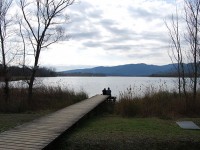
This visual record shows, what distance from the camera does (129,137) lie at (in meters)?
8.05

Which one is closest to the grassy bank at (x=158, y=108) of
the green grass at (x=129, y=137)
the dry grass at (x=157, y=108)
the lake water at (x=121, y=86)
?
the dry grass at (x=157, y=108)

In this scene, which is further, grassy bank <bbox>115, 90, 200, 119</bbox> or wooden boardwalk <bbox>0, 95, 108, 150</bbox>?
grassy bank <bbox>115, 90, 200, 119</bbox>

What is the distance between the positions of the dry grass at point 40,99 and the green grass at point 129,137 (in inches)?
191

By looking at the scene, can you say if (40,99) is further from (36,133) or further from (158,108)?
(36,133)

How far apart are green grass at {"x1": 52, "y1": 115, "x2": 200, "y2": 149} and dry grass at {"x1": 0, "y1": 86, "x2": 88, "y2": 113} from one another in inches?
191

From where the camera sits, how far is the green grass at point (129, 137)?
24.7 feet

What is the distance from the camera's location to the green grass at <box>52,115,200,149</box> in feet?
24.7

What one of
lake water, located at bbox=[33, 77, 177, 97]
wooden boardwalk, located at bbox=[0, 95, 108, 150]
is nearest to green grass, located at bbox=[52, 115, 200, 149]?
wooden boardwalk, located at bbox=[0, 95, 108, 150]

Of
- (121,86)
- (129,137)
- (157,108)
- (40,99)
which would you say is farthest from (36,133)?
(121,86)

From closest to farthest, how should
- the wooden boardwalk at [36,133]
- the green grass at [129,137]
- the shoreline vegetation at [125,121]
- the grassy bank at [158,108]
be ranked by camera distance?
the wooden boardwalk at [36,133] < the green grass at [129,137] < the shoreline vegetation at [125,121] < the grassy bank at [158,108]

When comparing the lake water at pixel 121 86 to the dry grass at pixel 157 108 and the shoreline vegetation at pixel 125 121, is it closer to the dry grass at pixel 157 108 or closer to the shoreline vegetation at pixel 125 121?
the shoreline vegetation at pixel 125 121

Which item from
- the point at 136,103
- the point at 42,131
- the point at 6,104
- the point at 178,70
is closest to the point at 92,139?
the point at 42,131

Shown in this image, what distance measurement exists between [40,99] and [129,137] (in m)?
8.43

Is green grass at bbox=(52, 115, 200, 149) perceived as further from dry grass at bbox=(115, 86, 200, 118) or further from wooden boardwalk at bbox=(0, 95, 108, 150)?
dry grass at bbox=(115, 86, 200, 118)
